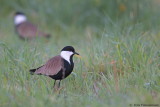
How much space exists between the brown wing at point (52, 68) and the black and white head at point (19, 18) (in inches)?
196

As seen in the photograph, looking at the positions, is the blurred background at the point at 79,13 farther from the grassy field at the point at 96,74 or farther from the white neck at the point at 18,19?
the grassy field at the point at 96,74

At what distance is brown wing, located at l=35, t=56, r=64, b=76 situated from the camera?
17.0 ft

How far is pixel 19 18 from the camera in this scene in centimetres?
1024

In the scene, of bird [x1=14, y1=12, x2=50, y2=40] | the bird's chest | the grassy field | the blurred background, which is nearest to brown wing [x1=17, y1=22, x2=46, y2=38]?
bird [x1=14, y1=12, x2=50, y2=40]

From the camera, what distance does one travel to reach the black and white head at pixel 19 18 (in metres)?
10.2

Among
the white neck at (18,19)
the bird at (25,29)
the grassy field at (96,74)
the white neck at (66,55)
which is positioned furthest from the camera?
the white neck at (18,19)

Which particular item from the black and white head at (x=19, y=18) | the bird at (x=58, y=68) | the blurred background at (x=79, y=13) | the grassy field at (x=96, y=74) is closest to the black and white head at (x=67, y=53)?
the bird at (x=58, y=68)

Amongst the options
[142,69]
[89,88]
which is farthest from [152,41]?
[89,88]

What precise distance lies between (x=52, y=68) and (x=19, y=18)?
5285 mm

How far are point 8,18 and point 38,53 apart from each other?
528 centimetres

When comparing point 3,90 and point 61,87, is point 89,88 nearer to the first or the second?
point 61,87

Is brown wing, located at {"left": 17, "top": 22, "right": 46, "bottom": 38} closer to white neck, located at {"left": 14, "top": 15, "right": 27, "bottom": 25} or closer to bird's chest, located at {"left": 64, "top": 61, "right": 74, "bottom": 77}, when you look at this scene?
white neck, located at {"left": 14, "top": 15, "right": 27, "bottom": 25}

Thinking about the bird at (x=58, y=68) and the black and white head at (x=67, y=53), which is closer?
the bird at (x=58, y=68)

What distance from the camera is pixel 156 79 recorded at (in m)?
4.90
